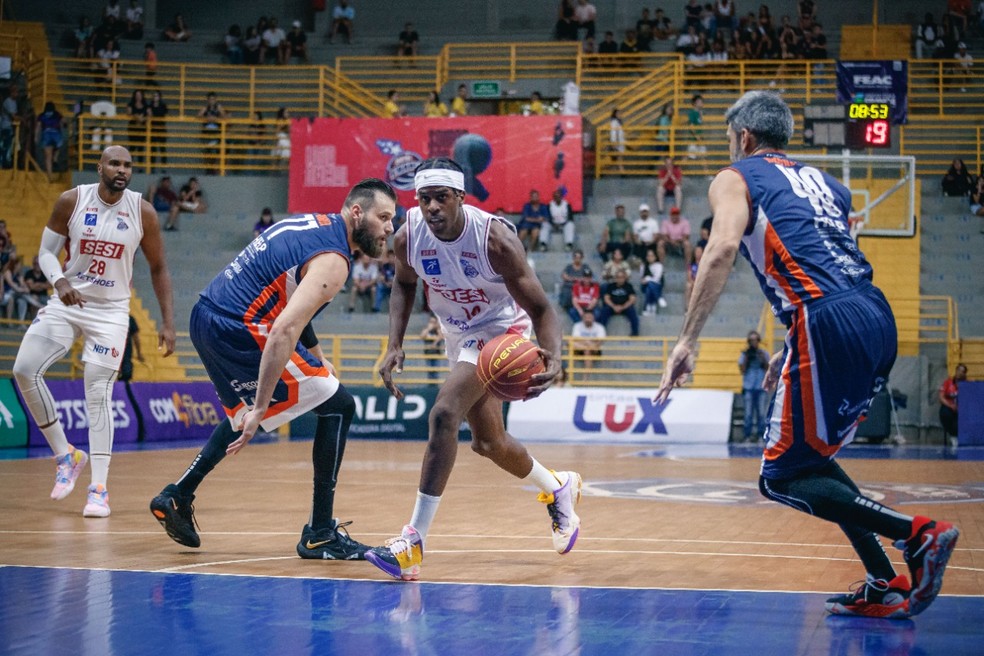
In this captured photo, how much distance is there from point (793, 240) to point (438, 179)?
80.7 inches

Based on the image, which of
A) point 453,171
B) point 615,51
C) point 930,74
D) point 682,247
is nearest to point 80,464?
point 453,171

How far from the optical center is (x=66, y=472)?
30.7 ft

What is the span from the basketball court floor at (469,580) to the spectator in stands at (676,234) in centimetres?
1442

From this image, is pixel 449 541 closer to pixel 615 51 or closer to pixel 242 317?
pixel 242 317

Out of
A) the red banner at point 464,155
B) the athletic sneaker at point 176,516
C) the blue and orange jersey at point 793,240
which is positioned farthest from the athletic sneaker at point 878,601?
the red banner at point 464,155

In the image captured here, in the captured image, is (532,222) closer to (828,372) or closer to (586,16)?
(586,16)

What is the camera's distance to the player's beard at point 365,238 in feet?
21.7

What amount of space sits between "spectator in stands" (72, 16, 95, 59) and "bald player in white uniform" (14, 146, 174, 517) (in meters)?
24.1

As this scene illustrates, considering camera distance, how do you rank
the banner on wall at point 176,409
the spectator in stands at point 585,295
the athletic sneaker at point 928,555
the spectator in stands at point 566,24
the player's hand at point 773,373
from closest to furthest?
the athletic sneaker at point 928,555
the player's hand at point 773,373
the banner on wall at point 176,409
the spectator in stands at point 585,295
the spectator in stands at point 566,24

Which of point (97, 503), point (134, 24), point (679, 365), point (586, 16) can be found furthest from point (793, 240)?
point (134, 24)

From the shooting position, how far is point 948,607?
5.54 m

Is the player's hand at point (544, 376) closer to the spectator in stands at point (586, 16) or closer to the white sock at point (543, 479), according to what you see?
the white sock at point (543, 479)

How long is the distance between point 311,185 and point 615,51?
8721mm

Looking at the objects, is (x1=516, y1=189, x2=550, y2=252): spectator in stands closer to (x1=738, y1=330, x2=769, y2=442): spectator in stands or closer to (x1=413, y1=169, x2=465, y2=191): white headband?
(x1=738, y1=330, x2=769, y2=442): spectator in stands
